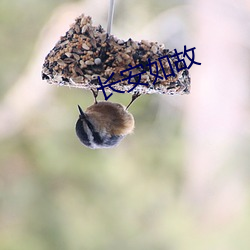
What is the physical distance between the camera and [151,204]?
3365 millimetres

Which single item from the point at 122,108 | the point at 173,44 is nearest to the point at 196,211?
the point at 173,44

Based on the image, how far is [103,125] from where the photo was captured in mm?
1235

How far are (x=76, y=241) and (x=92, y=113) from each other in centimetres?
224

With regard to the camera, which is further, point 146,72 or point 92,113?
point 92,113

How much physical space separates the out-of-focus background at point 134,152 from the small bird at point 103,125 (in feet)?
5.82

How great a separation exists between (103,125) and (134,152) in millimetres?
2162

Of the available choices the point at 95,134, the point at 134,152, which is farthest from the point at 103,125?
the point at 134,152

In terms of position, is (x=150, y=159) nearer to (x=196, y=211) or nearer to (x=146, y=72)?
(x=196, y=211)

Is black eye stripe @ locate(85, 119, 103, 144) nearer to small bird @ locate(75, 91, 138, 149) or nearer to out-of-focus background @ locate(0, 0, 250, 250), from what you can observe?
small bird @ locate(75, 91, 138, 149)

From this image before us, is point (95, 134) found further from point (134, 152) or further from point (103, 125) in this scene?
point (134, 152)

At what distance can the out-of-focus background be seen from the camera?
9.94 ft

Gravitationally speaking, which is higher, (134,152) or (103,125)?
(134,152)

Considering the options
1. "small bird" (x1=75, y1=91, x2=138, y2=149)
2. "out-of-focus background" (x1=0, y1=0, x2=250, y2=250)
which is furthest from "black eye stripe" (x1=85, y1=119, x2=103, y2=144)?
"out-of-focus background" (x1=0, y1=0, x2=250, y2=250)
